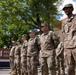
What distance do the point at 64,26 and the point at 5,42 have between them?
163ft

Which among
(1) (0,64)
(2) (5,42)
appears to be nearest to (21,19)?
(1) (0,64)

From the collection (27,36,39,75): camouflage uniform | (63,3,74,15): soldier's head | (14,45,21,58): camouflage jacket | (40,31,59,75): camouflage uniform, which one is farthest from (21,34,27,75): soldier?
(63,3,74,15): soldier's head

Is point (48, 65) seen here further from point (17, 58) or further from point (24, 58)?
point (17, 58)

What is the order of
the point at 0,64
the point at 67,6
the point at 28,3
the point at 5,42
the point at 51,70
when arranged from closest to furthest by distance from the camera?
the point at 67,6
the point at 51,70
the point at 0,64
the point at 28,3
the point at 5,42

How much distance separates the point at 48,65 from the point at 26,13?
107 feet

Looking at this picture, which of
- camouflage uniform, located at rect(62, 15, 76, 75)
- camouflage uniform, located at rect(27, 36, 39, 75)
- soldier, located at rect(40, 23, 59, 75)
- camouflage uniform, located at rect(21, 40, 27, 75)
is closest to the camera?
camouflage uniform, located at rect(62, 15, 76, 75)

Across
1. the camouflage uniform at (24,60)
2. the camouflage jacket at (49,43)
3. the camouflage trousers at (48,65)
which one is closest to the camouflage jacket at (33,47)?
the camouflage uniform at (24,60)

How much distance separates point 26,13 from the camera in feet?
135

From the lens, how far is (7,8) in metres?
42.2

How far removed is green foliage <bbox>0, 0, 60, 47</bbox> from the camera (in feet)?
133

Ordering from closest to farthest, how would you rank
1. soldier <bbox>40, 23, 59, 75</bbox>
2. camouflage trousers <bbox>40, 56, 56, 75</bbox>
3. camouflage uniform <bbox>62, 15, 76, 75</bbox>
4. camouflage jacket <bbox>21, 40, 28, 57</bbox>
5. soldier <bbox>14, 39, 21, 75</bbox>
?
camouflage uniform <bbox>62, 15, 76, 75</bbox>
camouflage trousers <bbox>40, 56, 56, 75</bbox>
soldier <bbox>40, 23, 59, 75</bbox>
camouflage jacket <bbox>21, 40, 28, 57</bbox>
soldier <bbox>14, 39, 21, 75</bbox>

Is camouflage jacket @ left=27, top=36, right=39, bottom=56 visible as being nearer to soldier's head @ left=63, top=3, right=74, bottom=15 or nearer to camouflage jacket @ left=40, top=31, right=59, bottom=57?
camouflage jacket @ left=40, top=31, right=59, bottom=57

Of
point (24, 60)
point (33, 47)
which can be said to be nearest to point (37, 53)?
point (33, 47)

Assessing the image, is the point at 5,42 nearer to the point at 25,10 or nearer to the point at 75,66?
the point at 25,10
